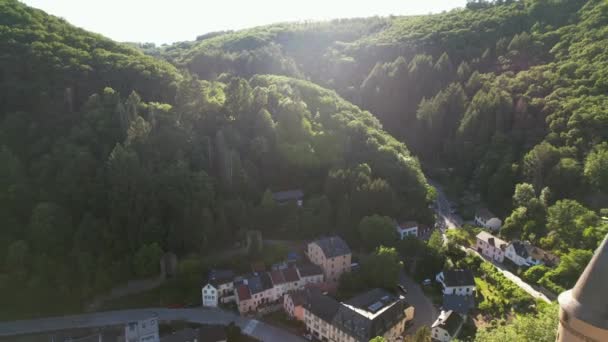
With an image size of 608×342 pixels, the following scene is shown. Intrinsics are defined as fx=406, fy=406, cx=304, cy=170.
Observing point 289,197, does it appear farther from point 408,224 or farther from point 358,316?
point 358,316

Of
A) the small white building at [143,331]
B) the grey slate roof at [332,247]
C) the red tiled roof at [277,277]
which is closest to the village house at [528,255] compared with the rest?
the grey slate roof at [332,247]

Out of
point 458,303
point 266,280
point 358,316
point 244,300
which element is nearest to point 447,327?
point 458,303

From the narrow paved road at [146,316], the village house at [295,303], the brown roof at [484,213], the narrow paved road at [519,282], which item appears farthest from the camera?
the brown roof at [484,213]

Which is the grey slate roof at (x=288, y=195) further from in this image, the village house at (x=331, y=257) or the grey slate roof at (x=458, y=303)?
the grey slate roof at (x=458, y=303)

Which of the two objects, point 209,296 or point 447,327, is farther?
point 209,296

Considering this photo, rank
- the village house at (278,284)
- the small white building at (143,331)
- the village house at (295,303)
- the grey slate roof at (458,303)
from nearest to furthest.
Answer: the small white building at (143,331)
the village house at (295,303)
the grey slate roof at (458,303)
the village house at (278,284)
